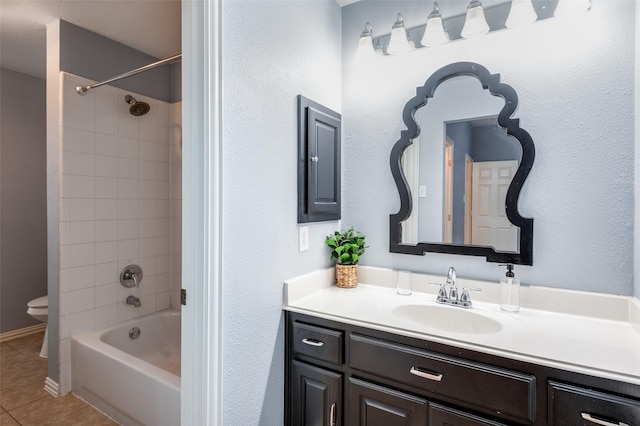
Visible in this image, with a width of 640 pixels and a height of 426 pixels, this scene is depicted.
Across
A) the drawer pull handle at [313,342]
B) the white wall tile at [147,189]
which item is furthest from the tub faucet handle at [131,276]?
the drawer pull handle at [313,342]

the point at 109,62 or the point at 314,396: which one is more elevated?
the point at 109,62

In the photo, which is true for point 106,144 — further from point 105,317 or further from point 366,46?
point 366,46

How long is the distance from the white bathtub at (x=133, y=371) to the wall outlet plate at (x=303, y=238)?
3.01 ft

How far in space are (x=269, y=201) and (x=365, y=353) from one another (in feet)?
2.39

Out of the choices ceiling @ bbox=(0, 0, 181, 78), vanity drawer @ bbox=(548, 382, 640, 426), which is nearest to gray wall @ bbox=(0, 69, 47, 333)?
ceiling @ bbox=(0, 0, 181, 78)

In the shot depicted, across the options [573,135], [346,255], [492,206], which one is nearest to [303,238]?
[346,255]

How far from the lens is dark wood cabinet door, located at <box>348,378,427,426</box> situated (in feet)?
4.10

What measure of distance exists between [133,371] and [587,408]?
78.8 inches

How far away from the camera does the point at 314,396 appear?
148 centimetres

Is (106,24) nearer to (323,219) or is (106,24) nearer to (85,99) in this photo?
(85,99)

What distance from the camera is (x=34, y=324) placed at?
326cm

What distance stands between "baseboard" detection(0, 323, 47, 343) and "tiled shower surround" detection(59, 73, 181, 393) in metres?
1.40

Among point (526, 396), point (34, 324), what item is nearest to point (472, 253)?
point (526, 396)

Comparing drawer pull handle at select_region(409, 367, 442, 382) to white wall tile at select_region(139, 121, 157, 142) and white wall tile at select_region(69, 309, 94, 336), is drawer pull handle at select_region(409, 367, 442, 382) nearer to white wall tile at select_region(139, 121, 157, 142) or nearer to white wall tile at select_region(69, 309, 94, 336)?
white wall tile at select_region(69, 309, 94, 336)
